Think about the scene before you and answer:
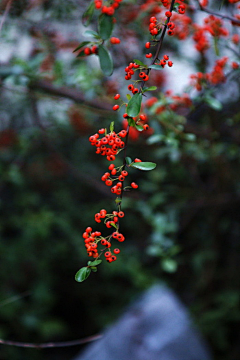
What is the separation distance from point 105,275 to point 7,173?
1248 mm

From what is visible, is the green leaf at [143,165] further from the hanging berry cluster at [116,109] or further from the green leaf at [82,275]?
the green leaf at [82,275]

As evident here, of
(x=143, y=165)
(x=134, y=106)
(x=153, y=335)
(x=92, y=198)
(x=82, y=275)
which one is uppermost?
(x=134, y=106)

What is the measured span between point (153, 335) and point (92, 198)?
1.29 meters

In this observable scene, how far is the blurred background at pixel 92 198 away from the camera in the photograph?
177 centimetres

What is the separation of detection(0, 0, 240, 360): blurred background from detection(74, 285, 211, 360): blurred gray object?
175 mm

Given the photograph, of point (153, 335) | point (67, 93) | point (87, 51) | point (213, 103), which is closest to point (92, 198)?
point (153, 335)

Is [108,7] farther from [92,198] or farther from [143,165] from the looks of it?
[92,198]

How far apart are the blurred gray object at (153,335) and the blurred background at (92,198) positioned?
0.18 metres

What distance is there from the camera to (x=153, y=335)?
2.07 m

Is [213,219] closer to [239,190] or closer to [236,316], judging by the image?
[239,190]

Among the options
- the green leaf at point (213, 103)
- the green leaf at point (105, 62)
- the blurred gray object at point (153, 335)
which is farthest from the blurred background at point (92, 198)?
the green leaf at point (105, 62)

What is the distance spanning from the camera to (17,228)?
2.71 metres

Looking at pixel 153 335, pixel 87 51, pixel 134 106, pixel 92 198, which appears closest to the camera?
pixel 134 106

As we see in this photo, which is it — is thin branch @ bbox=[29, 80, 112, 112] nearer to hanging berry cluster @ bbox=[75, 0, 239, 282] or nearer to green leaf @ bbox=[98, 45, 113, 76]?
hanging berry cluster @ bbox=[75, 0, 239, 282]
